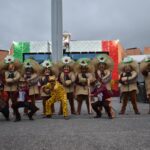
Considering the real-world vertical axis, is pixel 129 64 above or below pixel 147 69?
above

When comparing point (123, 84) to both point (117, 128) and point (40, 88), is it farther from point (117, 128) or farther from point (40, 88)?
point (117, 128)

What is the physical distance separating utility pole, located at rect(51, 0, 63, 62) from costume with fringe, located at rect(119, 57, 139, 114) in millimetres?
5950

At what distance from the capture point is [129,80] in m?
13.1

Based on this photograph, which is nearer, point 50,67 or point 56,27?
point 50,67

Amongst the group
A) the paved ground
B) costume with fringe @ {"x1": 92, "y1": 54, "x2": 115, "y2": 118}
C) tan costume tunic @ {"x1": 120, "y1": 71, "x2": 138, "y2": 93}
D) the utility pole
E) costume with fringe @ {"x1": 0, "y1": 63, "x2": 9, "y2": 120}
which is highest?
the utility pole

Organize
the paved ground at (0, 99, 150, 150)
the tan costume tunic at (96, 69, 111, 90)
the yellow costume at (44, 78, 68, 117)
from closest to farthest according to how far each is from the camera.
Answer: the paved ground at (0, 99, 150, 150) < the yellow costume at (44, 78, 68, 117) < the tan costume tunic at (96, 69, 111, 90)

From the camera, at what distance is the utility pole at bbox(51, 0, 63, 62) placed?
62.0ft

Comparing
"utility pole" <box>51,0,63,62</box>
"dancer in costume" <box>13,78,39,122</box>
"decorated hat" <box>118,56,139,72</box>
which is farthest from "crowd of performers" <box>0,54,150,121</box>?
"utility pole" <box>51,0,63,62</box>

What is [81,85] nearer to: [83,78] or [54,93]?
[83,78]

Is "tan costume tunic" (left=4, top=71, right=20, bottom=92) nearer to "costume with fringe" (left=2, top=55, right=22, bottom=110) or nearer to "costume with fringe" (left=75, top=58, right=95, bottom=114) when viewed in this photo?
"costume with fringe" (left=2, top=55, right=22, bottom=110)

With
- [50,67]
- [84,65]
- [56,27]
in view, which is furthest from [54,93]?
[56,27]

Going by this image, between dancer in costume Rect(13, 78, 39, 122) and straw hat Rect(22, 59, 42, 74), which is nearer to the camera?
dancer in costume Rect(13, 78, 39, 122)

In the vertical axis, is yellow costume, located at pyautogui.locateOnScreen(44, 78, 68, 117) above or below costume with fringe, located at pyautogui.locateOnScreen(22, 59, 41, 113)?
below

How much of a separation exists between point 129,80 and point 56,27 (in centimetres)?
682
